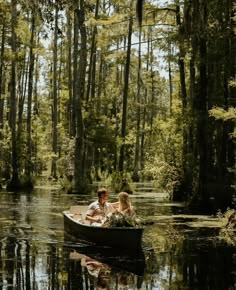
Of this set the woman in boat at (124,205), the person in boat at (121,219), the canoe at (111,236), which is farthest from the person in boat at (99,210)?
the person in boat at (121,219)

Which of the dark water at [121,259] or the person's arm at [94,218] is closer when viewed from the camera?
the dark water at [121,259]

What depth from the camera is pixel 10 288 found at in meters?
8.22

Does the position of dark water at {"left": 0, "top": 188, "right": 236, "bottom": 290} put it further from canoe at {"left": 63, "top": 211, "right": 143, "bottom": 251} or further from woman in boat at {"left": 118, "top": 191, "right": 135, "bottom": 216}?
woman in boat at {"left": 118, "top": 191, "right": 135, "bottom": 216}

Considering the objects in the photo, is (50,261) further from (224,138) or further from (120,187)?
(120,187)

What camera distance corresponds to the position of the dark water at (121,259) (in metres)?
8.83

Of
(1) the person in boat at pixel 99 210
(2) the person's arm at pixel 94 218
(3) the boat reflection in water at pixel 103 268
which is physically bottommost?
(3) the boat reflection in water at pixel 103 268

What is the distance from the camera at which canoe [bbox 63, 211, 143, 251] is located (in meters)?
11.4

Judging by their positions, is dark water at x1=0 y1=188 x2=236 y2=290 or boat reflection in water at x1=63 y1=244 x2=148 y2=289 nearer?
boat reflection in water at x1=63 y1=244 x2=148 y2=289

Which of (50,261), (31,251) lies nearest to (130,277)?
(50,261)

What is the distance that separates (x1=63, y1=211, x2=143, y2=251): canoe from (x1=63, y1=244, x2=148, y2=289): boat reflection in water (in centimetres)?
15

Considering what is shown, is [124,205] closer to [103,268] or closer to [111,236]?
[111,236]

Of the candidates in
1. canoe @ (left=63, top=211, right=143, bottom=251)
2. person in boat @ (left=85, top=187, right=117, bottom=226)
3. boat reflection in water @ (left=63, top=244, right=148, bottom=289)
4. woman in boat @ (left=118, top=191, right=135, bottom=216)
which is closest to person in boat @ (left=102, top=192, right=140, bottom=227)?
woman in boat @ (left=118, top=191, right=135, bottom=216)

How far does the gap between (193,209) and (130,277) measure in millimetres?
11343

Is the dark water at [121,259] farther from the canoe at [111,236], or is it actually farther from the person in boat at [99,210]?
the person in boat at [99,210]
